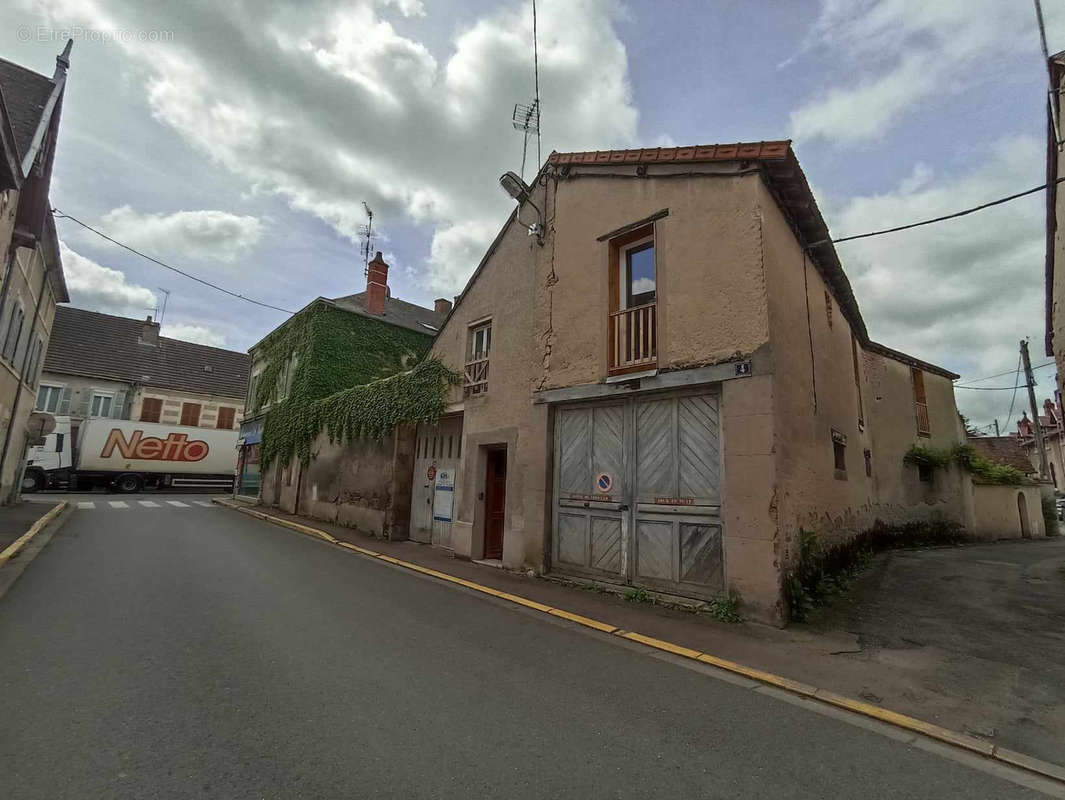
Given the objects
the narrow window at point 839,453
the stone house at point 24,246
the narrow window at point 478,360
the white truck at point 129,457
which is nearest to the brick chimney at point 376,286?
the stone house at point 24,246

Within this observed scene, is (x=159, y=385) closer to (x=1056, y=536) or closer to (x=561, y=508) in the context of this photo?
(x=561, y=508)

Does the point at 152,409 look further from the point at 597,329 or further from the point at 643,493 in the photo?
the point at 643,493

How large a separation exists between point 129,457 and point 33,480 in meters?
3.53

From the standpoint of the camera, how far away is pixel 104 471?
2380 centimetres

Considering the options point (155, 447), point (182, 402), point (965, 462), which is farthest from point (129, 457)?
point (965, 462)

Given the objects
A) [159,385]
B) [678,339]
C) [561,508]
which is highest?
[159,385]

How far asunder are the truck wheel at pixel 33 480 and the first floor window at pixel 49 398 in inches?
206

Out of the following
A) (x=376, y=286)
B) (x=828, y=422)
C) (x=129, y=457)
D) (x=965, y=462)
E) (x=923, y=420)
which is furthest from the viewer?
(x=129, y=457)

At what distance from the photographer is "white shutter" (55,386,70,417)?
2642 cm

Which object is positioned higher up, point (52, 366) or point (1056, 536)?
point (52, 366)

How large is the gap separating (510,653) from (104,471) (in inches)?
1116

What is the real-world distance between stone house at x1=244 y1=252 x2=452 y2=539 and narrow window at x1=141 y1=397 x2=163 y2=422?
10953mm

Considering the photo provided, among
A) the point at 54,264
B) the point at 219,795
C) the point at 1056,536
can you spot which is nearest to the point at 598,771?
the point at 219,795

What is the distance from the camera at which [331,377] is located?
17250mm
